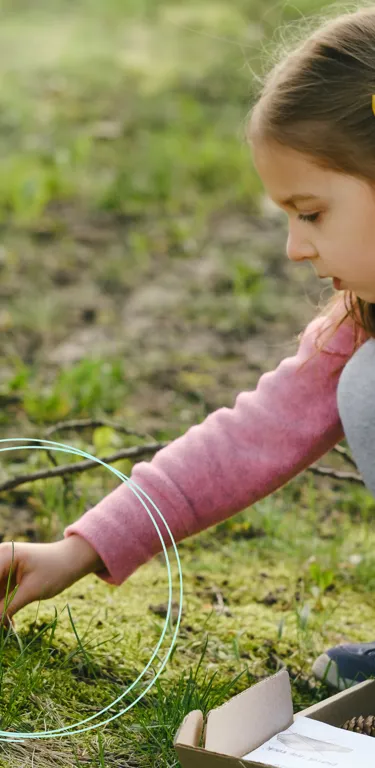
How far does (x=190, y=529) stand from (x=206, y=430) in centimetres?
19

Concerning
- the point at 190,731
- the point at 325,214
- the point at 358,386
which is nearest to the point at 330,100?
the point at 325,214

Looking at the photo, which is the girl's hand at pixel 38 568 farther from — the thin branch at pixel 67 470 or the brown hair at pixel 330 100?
the brown hair at pixel 330 100

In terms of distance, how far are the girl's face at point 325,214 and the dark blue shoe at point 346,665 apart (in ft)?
2.11

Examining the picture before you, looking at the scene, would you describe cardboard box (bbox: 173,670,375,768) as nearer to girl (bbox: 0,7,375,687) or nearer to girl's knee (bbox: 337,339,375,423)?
girl (bbox: 0,7,375,687)

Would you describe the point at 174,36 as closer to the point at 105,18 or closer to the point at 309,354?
the point at 105,18

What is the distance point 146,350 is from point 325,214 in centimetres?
182

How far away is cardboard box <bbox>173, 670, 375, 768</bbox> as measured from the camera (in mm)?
1322

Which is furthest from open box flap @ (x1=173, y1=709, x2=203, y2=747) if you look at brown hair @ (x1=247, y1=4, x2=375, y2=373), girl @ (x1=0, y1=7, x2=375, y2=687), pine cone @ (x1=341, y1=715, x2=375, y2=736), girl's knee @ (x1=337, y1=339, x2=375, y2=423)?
brown hair @ (x1=247, y1=4, x2=375, y2=373)

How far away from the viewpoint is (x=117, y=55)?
22.8 ft

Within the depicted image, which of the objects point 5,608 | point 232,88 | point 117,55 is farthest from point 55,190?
point 5,608

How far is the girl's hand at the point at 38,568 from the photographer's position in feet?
5.63

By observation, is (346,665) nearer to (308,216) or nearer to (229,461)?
(229,461)

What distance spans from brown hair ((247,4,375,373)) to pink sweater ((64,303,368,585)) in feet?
1.28

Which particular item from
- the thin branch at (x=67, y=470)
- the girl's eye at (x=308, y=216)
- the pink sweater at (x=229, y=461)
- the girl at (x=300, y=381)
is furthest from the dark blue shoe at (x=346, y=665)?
the girl's eye at (x=308, y=216)
